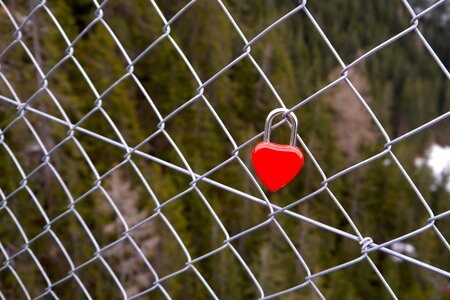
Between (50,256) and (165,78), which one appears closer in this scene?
(50,256)

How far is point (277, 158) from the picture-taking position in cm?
86

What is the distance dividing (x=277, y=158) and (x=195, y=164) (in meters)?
13.0

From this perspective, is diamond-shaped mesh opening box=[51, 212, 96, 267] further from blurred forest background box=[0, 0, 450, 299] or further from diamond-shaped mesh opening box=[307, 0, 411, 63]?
diamond-shaped mesh opening box=[307, 0, 411, 63]

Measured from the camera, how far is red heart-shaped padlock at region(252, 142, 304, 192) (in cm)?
86

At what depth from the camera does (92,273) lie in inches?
319

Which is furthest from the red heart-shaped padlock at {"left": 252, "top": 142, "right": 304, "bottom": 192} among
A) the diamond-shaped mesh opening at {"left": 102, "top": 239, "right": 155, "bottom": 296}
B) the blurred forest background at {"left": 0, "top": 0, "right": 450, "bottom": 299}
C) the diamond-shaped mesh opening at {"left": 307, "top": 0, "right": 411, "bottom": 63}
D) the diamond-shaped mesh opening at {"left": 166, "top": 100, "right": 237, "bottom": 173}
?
the diamond-shaped mesh opening at {"left": 307, "top": 0, "right": 411, "bottom": 63}

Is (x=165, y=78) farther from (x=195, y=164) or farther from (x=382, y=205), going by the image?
(x=382, y=205)

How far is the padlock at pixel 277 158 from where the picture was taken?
0.86 metres

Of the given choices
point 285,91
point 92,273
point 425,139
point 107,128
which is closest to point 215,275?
point 107,128

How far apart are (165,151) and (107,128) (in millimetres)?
2618

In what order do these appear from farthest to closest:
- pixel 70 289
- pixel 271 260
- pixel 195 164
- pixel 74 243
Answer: pixel 195 164, pixel 271 260, pixel 70 289, pixel 74 243

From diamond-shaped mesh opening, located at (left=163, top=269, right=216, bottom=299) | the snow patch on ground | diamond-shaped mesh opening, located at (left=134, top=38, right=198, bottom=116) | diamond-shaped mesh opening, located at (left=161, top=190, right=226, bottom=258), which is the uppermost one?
diamond-shaped mesh opening, located at (left=134, top=38, right=198, bottom=116)

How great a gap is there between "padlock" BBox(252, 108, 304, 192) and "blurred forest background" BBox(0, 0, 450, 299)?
208 cm

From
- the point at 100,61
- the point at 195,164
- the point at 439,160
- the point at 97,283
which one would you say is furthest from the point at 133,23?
the point at 439,160
